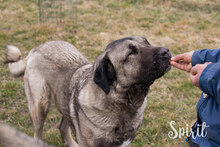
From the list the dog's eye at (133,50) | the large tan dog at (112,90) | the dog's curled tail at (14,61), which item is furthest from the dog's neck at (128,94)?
the dog's curled tail at (14,61)

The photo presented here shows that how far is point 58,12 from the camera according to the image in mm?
8812

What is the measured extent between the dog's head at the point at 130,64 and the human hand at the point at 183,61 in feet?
0.23

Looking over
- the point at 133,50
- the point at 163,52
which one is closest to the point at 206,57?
the point at 163,52

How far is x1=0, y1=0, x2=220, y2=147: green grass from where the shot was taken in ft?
13.6

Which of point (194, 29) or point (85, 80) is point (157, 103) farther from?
point (194, 29)

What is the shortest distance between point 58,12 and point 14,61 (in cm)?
560

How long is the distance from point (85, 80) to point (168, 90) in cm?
260

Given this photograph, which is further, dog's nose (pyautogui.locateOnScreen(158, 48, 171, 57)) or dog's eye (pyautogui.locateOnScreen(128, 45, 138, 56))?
dog's eye (pyautogui.locateOnScreen(128, 45, 138, 56))

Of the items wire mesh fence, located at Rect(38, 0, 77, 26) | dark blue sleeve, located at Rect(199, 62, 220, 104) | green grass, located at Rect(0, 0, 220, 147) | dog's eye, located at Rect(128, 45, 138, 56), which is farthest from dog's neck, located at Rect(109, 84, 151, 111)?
Answer: wire mesh fence, located at Rect(38, 0, 77, 26)

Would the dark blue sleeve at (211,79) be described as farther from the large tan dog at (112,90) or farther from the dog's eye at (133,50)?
the dog's eye at (133,50)

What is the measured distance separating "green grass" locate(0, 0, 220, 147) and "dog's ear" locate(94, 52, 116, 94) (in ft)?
5.15

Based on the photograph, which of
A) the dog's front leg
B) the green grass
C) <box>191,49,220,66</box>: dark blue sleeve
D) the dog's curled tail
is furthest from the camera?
the green grass

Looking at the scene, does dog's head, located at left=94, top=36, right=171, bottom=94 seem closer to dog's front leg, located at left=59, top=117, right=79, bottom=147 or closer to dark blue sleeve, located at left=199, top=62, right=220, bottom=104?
dark blue sleeve, located at left=199, top=62, right=220, bottom=104

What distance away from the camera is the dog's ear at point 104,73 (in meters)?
2.52
